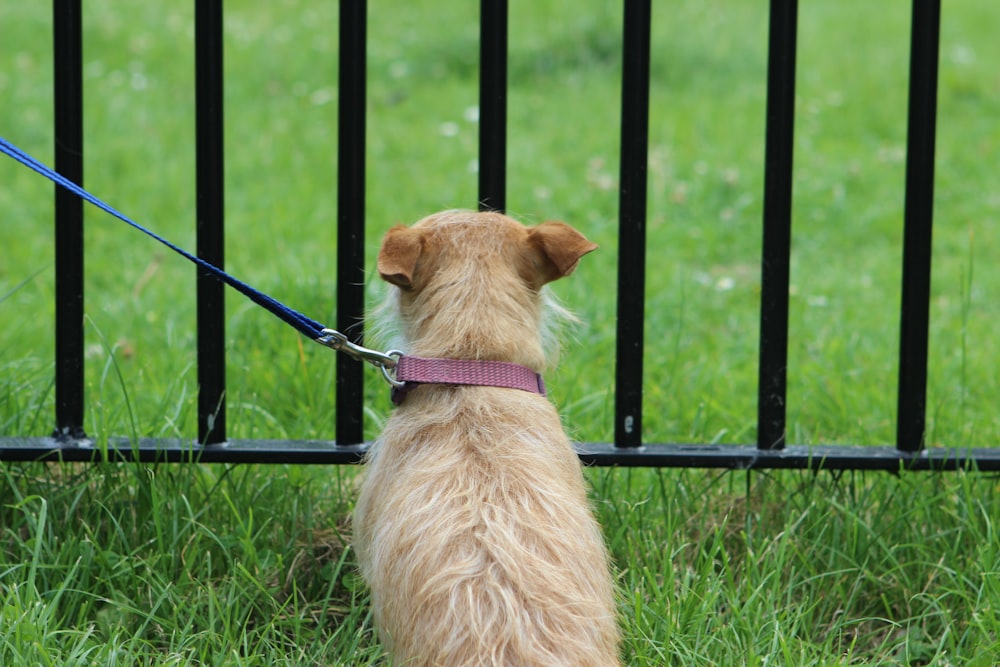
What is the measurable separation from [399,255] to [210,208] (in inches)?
26.4

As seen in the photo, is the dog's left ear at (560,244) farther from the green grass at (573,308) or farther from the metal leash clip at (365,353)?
the green grass at (573,308)

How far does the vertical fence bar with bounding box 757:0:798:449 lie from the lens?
9.81 feet

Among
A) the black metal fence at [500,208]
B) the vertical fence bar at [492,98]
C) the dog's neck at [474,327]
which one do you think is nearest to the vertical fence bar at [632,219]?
the black metal fence at [500,208]

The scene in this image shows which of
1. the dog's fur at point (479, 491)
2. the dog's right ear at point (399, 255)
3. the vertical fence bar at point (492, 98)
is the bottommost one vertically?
the dog's fur at point (479, 491)

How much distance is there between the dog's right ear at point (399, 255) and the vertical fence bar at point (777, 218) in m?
0.92

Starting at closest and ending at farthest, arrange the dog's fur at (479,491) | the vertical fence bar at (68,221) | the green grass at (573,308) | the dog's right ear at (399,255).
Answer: the dog's fur at (479,491), the dog's right ear at (399,255), the green grass at (573,308), the vertical fence bar at (68,221)

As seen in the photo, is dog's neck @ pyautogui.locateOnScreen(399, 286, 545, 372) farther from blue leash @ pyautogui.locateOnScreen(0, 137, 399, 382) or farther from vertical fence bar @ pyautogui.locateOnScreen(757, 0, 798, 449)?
vertical fence bar @ pyautogui.locateOnScreen(757, 0, 798, 449)

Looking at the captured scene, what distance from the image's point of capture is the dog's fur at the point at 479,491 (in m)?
2.21

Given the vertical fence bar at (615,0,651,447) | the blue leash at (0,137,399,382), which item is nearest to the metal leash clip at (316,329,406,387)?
the blue leash at (0,137,399,382)

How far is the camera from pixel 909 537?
10.0 ft

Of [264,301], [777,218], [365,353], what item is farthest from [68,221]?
[777,218]

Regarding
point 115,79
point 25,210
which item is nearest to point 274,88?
point 115,79

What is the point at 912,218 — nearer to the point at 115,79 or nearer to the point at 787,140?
the point at 787,140

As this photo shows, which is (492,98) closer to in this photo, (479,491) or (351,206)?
(351,206)
